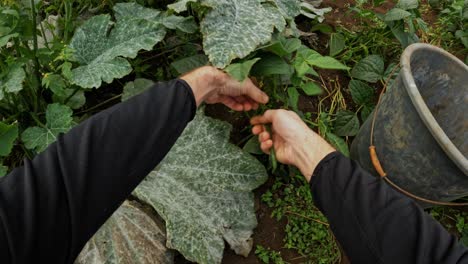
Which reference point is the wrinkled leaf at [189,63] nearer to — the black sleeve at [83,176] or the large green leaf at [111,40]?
the large green leaf at [111,40]

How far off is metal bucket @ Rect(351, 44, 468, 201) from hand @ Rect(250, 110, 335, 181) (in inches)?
14.8

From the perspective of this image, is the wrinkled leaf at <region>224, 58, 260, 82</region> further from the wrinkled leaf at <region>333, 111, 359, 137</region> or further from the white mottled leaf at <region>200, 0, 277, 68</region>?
the wrinkled leaf at <region>333, 111, 359, 137</region>

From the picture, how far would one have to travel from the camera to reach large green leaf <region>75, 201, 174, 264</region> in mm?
1591

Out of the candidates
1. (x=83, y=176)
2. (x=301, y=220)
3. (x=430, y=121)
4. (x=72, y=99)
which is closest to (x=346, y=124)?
(x=301, y=220)

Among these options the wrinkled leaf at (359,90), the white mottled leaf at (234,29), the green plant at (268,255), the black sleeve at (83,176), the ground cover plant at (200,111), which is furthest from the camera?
the wrinkled leaf at (359,90)

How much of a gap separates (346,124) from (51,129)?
49.2 inches

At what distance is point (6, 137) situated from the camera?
1.53 metres

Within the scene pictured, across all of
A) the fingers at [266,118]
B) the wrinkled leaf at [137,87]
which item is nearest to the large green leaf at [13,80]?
the wrinkled leaf at [137,87]

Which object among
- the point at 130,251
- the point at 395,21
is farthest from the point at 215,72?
the point at 395,21

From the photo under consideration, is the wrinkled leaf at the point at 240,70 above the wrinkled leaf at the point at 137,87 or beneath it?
above

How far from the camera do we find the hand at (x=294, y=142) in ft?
4.33

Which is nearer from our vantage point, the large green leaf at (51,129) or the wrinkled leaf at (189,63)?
the large green leaf at (51,129)

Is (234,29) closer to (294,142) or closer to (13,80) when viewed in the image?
(294,142)

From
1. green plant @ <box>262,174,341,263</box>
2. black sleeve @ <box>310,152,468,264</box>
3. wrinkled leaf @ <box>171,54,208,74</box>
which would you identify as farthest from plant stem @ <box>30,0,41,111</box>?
black sleeve @ <box>310,152,468,264</box>
